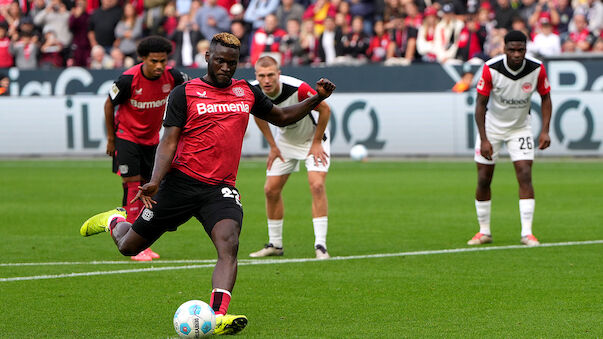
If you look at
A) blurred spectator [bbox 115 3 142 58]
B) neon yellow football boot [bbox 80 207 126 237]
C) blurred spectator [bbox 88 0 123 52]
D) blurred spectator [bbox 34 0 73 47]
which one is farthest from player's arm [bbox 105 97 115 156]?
blurred spectator [bbox 34 0 73 47]

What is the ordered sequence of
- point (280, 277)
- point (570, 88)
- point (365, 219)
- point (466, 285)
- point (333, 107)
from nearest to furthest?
1. point (466, 285)
2. point (280, 277)
3. point (365, 219)
4. point (570, 88)
5. point (333, 107)

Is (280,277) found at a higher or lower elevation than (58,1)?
lower

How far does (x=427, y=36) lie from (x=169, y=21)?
24.1ft

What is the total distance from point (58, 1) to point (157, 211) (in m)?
22.3

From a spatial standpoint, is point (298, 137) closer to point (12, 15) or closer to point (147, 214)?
point (147, 214)

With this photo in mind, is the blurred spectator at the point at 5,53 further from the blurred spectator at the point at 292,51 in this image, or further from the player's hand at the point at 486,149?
the player's hand at the point at 486,149

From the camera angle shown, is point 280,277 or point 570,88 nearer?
point 280,277

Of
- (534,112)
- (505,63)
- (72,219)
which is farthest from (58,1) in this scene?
(505,63)

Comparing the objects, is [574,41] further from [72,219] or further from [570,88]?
[72,219]

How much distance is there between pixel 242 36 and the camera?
1037 inches

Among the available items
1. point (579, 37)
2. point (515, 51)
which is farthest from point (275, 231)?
point (579, 37)

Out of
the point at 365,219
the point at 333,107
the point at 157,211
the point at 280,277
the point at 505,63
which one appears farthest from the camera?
the point at 333,107

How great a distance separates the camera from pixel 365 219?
47.0 ft

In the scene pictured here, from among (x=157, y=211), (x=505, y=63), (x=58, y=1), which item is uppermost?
(x=58, y=1)
